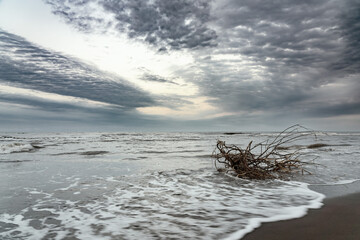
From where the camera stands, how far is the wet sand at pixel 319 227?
234cm

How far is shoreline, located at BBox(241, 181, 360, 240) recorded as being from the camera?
92.5 inches

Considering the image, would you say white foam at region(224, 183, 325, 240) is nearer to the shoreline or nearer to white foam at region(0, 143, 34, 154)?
the shoreline

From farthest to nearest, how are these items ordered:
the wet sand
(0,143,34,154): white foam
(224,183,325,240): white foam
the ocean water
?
1. (0,143,34,154): white foam
2. the ocean water
3. (224,183,325,240): white foam
4. the wet sand

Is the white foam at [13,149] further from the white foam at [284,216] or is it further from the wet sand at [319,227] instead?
the wet sand at [319,227]

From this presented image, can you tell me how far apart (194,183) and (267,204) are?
190 centimetres

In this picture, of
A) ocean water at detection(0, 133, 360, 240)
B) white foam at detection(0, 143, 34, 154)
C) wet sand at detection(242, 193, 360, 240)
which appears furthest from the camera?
white foam at detection(0, 143, 34, 154)

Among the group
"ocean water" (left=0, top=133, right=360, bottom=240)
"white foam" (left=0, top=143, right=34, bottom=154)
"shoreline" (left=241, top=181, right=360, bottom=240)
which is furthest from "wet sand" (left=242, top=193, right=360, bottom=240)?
"white foam" (left=0, top=143, right=34, bottom=154)

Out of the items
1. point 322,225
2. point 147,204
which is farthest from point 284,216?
point 147,204

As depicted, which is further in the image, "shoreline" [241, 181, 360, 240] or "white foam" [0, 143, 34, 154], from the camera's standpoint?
"white foam" [0, 143, 34, 154]

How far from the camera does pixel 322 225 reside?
264 centimetres

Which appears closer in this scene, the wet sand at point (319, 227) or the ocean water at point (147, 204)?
the wet sand at point (319, 227)

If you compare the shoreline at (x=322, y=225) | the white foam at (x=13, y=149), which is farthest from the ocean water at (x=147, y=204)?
the white foam at (x=13, y=149)

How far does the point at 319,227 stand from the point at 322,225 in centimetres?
9

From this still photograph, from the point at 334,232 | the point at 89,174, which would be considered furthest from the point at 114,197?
the point at 334,232
